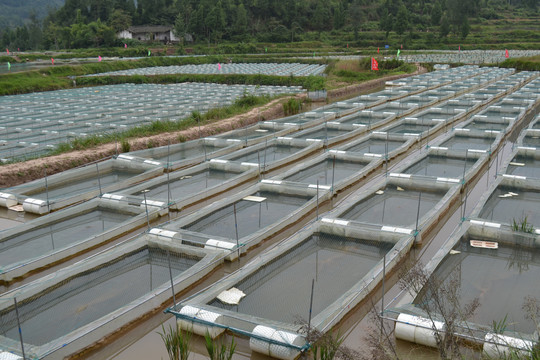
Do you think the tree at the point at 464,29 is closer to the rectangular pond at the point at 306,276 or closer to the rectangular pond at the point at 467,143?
the rectangular pond at the point at 467,143

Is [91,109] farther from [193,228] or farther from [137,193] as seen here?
[193,228]

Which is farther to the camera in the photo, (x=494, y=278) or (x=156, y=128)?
(x=156, y=128)

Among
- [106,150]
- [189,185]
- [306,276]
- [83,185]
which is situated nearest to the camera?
[306,276]

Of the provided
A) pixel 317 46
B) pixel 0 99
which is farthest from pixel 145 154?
pixel 317 46

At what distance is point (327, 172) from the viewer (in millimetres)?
7938

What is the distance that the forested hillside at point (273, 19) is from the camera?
43719mm

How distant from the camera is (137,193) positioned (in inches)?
277

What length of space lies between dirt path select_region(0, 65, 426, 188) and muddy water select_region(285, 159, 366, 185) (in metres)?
3.19

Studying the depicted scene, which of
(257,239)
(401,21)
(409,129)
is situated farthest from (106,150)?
(401,21)

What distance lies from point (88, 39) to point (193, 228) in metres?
41.3

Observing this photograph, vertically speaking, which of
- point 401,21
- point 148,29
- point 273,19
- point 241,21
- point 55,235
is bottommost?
point 55,235

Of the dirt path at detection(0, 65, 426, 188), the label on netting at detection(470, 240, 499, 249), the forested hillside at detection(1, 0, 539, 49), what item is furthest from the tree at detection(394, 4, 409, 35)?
the label on netting at detection(470, 240, 499, 249)

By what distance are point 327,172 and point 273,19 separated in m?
44.3

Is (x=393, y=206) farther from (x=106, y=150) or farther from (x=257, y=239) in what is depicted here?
(x=106, y=150)
